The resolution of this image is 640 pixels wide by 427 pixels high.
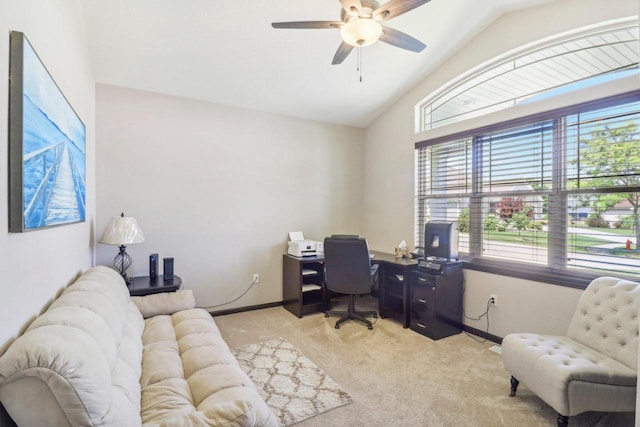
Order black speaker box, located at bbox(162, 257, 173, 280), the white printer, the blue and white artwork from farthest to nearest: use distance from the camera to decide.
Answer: the white printer → black speaker box, located at bbox(162, 257, 173, 280) → the blue and white artwork

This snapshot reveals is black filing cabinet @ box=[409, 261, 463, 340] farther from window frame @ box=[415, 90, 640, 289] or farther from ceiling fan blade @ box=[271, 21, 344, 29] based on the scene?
ceiling fan blade @ box=[271, 21, 344, 29]

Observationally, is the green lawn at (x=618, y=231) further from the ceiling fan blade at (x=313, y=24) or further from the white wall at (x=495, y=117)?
the ceiling fan blade at (x=313, y=24)

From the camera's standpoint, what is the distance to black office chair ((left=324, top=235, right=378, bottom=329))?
3.31m

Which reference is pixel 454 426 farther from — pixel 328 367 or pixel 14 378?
pixel 14 378

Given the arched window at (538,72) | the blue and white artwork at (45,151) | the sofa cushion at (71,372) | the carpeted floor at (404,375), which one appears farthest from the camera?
the arched window at (538,72)

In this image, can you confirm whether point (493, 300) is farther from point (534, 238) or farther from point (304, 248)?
point (304, 248)

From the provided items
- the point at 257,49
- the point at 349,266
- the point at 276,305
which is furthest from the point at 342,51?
the point at 276,305

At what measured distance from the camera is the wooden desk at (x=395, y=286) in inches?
133

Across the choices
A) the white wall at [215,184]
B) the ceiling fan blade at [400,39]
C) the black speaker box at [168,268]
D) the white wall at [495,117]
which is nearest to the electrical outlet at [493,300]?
the white wall at [495,117]

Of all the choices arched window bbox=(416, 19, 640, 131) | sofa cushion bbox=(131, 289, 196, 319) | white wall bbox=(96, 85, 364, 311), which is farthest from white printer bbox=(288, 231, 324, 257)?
arched window bbox=(416, 19, 640, 131)

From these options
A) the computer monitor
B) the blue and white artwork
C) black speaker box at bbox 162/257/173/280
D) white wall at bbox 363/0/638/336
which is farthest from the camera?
the computer monitor

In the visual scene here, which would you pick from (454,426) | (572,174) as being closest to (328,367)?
(454,426)

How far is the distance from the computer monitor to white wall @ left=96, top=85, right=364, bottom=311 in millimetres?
1600

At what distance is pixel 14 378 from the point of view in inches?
33.8
